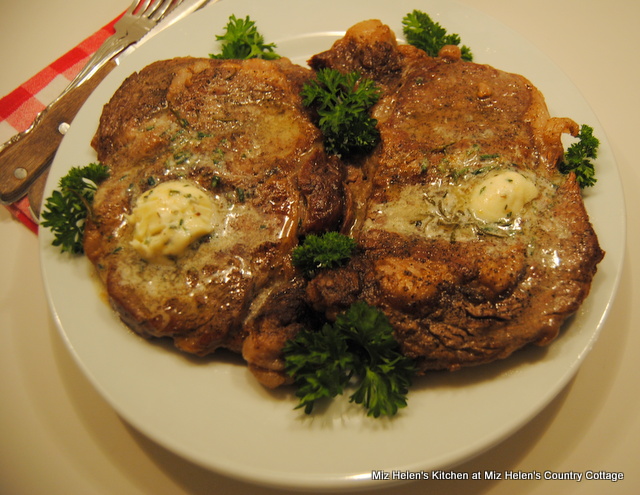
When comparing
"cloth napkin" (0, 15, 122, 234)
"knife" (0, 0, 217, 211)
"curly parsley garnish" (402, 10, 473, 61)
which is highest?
"cloth napkin" (0, 15, 122, 234)

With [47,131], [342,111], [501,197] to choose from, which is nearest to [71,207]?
[47,131]

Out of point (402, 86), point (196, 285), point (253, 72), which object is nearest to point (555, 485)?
point (196, 285)

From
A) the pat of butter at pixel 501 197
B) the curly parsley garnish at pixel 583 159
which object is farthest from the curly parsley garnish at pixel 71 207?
the curly parsley garnish at pixel 583 159

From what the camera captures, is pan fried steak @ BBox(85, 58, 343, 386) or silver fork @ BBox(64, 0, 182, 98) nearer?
pan fried steak @ BBox(85, 58, 343, 386)

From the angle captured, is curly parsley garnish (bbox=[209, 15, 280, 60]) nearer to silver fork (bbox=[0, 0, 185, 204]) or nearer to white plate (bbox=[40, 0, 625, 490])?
silver fork (bbox=[0, 0, 185, 204])

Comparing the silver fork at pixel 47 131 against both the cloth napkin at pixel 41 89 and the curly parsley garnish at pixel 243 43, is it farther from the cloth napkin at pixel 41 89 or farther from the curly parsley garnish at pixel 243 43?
the curly parsley garnish at pixel 243 43

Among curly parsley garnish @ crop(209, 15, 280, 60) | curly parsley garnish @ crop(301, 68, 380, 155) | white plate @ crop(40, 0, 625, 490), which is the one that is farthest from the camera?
curly parsley garnish @ crop(209, 15, 280, 60)

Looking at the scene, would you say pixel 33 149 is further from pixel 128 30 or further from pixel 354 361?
pixel 354 361

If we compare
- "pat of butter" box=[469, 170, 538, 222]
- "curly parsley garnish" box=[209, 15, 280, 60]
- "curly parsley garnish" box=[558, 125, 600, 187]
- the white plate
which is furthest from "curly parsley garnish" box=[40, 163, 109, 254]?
"curly parsley garnish" box=[558, 125, 600, 187]
